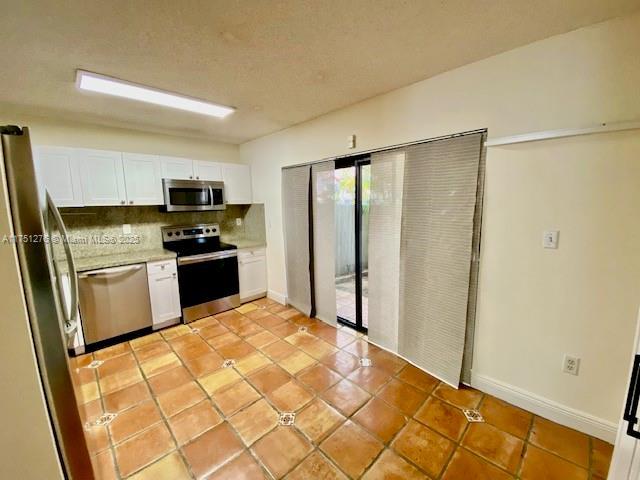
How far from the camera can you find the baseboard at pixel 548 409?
5.34ft

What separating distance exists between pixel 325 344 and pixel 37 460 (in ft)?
7.31

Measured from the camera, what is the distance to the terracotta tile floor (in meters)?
1.51

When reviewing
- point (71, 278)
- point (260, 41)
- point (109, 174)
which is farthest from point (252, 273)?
point (260, 41)

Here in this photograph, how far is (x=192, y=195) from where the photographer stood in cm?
350

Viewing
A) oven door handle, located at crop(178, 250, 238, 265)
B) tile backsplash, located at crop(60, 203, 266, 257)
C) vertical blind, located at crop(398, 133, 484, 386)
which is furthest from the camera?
oven door handle, located at crop(178, 250, 238, 265)

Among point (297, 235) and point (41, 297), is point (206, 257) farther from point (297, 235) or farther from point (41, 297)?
point (41, 297)

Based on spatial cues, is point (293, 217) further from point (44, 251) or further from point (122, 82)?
point (44, 251)

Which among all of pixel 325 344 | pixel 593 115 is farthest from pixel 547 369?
pixel 325 344

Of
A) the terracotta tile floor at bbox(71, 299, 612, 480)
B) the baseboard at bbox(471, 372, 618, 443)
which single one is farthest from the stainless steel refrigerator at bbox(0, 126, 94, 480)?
the baseboard at bbox(471, 372, 618, 443)

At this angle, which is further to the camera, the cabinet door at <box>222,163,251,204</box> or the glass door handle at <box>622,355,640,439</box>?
the cabinet door at <box>222,163,251,204</box>

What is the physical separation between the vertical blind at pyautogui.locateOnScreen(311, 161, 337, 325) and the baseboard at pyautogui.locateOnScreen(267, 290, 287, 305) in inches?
27.5

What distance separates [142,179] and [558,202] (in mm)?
3981

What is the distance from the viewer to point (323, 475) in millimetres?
1470

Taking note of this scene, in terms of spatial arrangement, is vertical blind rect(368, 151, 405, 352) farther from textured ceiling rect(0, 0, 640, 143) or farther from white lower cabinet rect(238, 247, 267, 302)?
white lower cabinet rect(238, 247, 267, 302)
